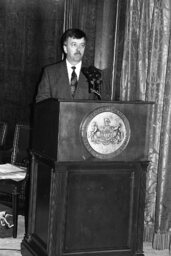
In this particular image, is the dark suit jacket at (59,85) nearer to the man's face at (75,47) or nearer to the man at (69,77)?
the man at (69,77)

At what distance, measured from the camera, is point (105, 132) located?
2.89 meters

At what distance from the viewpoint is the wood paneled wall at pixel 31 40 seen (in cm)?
478

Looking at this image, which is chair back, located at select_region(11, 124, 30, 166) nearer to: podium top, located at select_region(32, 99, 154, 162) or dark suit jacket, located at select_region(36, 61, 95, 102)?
dark suit jacket, located at select_region(36, 61, 95, 102)

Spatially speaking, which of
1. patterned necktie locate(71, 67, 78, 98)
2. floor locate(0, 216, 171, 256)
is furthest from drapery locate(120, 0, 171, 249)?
patterned necktie locate(71, 67, 78, 98)

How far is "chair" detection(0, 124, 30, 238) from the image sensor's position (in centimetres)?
427

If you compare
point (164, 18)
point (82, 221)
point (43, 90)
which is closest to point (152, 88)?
point (164, 18)

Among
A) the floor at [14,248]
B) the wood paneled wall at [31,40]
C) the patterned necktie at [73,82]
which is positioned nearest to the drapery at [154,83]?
the floor at [14,248]

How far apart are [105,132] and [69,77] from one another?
0.72m

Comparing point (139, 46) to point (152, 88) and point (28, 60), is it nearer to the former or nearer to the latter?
point (152, 88)

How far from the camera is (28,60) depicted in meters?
5.03

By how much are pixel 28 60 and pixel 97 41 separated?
0.74 meters

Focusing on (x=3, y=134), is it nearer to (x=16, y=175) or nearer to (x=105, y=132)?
(x=16, y=175)

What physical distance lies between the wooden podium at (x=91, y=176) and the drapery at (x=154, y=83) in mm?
833

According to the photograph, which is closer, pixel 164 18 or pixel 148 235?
pixel 164 18
